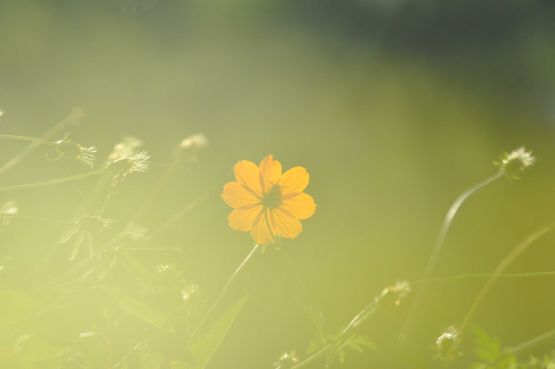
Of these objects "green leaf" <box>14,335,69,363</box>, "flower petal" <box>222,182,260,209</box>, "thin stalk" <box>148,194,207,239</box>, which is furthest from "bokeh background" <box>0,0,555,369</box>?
"green leaf" <box>14,335,69,363</box>

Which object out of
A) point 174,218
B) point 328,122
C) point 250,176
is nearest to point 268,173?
point 250,176

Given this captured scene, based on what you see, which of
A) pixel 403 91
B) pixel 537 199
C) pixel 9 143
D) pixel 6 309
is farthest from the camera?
pixel 403 91

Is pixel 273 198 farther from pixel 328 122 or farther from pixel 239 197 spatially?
pixel 328 122

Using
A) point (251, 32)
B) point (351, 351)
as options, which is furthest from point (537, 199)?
point (251, 32)

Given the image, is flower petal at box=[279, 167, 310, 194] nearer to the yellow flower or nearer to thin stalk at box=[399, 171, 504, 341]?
the yellow flower

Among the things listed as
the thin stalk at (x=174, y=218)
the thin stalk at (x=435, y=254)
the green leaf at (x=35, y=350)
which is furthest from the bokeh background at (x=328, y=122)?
the green leaf at (x=35, y=350)

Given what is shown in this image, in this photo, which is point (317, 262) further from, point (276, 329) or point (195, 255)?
point (276, 329)
